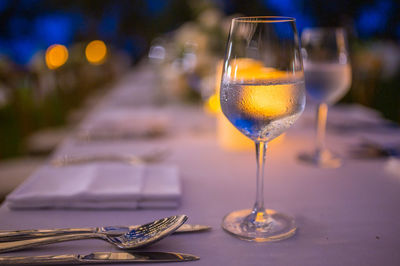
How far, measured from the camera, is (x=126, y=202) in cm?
78

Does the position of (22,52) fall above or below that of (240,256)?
above

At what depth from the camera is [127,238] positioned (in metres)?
0.62

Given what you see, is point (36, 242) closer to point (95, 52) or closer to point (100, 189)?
→ point (100, 189)

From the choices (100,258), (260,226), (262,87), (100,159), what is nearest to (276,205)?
(260,226)

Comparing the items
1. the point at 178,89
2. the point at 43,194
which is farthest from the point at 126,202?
the point at 178,89

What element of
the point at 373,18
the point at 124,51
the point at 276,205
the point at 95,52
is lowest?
the point at 276,205

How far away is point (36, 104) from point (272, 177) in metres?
2.93

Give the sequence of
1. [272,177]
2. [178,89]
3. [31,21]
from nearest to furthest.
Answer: [272,177]
[178,89]
[31,21]

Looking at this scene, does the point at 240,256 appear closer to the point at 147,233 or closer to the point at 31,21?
the point at 147,233

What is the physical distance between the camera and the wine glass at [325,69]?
1071 mm

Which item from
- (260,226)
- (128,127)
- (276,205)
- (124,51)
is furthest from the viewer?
(124,51)

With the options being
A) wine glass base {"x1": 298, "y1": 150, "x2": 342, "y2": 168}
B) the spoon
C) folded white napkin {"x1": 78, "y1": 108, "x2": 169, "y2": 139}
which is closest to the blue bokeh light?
folded white napkin {"x1": 78, "y1": 108, "x2": 169, "y2": 139}

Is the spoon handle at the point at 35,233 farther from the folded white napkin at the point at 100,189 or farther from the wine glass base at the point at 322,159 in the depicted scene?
the wine glass base at the point at 322,159

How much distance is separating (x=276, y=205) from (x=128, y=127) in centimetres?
76
